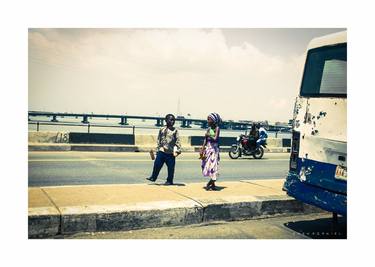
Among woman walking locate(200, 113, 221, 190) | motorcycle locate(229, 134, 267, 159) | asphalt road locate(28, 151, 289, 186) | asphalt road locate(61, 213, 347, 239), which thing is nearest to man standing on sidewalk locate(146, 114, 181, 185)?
woman walking locate(200, 113, 221, 190)

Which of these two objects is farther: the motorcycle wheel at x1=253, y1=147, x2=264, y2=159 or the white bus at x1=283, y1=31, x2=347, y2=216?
the motorcycle wheel at x1=253, y1=147, x2=264, y2=159

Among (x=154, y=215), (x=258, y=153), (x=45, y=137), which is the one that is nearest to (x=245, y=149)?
(x=258, y=153)

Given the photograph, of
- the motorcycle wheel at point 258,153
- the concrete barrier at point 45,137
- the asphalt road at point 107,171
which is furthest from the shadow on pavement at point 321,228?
the concrete barrier at point 45,137

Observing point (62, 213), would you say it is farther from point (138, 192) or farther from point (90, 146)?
point (90, 146)

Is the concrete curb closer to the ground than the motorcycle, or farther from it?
closer to the ground

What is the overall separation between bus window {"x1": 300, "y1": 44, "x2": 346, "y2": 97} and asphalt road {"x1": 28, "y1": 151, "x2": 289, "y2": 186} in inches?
168

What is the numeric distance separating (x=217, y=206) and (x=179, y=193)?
1099mm

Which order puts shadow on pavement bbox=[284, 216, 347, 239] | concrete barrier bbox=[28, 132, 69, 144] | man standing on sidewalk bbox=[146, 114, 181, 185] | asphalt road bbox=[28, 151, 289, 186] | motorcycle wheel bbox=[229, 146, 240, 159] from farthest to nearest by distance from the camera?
motorcycle wheel bbox=[229, 146, 240, 159] < concrete barrier bbox=[28, 132, 69, 144] < asphalt road bbox=[28, 151, 289, 186] < man standing on sidewalk bbox=[146, 114, 181, 185] < shadow on pavement bbox=[284, 216, 347, 239]

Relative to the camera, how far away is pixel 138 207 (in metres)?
5.59

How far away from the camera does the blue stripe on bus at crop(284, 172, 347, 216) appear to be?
523 cm

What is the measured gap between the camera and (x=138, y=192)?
684cm

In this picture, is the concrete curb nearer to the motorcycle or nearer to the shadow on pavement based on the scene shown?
the shadow on pavement

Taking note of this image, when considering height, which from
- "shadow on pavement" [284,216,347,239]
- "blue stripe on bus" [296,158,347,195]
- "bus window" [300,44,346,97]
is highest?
"bus window" [300,44,346,97]

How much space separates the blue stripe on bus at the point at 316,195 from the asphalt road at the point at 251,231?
1.63ft
